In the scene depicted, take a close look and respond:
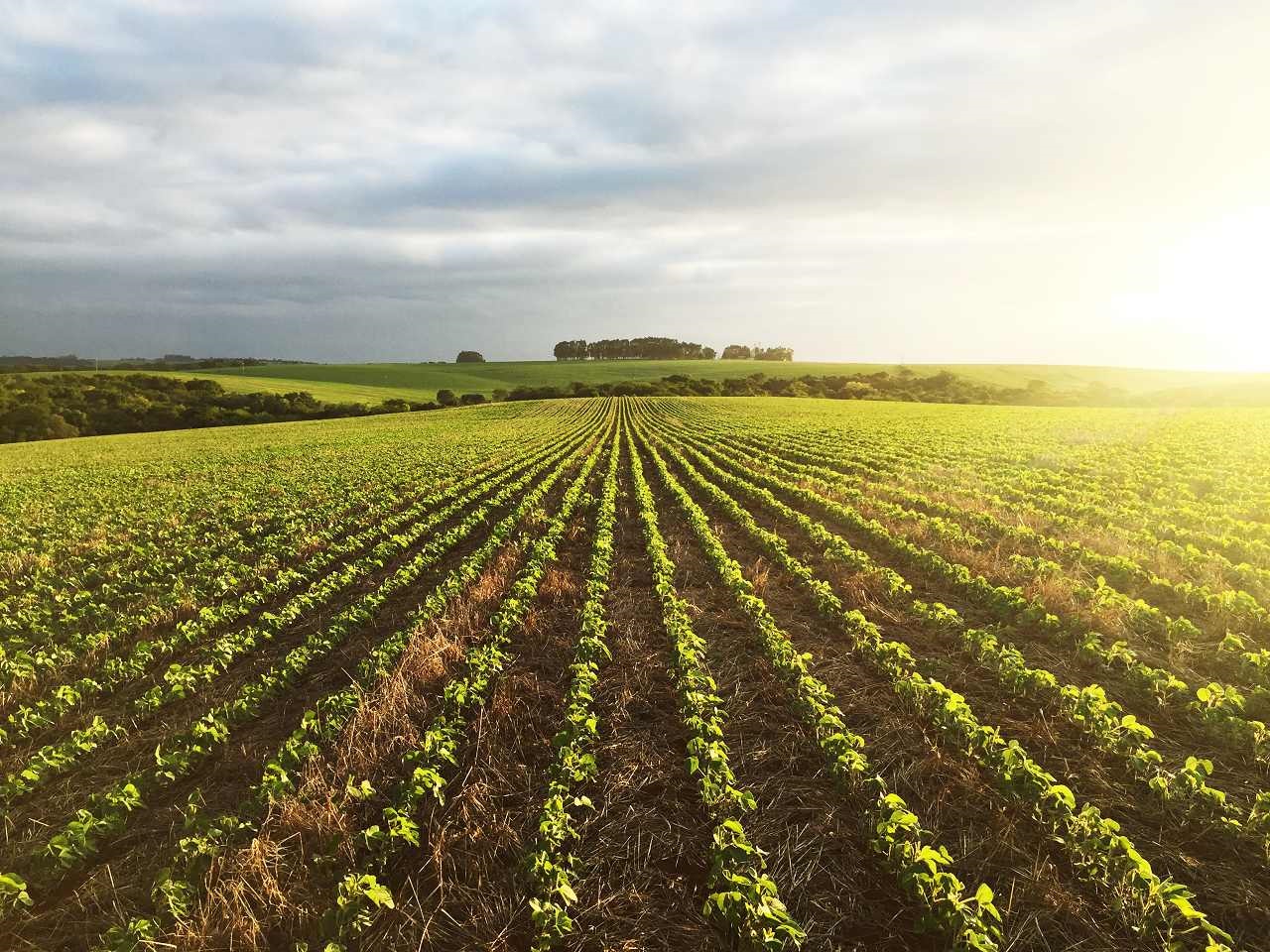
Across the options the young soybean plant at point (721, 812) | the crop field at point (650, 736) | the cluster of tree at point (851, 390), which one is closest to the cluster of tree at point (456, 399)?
the cluster of tree at point (851, 390)

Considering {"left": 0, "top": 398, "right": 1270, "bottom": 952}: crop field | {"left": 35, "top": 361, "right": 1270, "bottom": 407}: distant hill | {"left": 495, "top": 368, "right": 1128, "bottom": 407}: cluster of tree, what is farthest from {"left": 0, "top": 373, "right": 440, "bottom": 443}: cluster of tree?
{"left": 0, "top": 398, "right": 1270, "bottom": 952}: crop field

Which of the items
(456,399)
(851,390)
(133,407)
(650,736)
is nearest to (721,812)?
(650,736)

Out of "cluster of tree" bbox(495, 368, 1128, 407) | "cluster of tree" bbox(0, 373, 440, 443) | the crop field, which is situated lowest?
the crop field

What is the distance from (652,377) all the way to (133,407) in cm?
10065

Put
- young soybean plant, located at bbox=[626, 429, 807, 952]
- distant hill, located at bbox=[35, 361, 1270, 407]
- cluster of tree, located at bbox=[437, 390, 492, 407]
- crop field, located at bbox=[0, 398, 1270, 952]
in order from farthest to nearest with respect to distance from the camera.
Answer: cluster of tree, located at bbox=[437, 390, 492, 407], distant hill, located at bbox=[35, 361, 1270, 407], crop field, located at bbox=[0, 398, 1270, 952], young soybean plant, located at bbox=[626, 429, 807, 952]

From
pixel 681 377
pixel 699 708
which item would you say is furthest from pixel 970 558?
pixel 681 377

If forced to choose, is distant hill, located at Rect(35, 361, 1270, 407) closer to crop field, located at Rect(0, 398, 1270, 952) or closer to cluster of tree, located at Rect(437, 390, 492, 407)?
cluster of tree, located at Rect(437, 390, 492, 407)

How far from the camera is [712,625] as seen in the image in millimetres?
9914

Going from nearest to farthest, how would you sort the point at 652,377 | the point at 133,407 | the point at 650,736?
the point at 650,736 < the point at 133,407 < the point at 652,377

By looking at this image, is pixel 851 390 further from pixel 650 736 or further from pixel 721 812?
pixel 721 812

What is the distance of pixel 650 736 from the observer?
6914 millimetres

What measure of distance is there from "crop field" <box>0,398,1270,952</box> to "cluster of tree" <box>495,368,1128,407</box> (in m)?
104

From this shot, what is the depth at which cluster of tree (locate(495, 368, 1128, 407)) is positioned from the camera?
11206 cm

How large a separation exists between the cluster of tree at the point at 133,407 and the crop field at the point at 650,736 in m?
84.5
